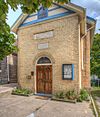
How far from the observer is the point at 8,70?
15742 mm

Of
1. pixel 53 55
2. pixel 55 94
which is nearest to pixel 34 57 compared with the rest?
pixel 53 55

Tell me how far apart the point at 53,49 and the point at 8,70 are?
7766 mm

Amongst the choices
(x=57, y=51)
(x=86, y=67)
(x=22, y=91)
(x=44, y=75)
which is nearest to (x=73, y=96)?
(x=44, y=75)

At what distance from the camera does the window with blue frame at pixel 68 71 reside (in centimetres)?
930

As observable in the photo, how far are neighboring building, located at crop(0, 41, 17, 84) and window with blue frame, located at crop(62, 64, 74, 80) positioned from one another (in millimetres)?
7924

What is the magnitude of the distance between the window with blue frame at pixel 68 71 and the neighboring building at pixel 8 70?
792cm

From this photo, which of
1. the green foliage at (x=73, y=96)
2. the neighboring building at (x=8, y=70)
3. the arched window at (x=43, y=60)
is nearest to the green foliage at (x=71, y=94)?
the green foliage at (x=73, y=96)

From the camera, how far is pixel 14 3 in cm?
283

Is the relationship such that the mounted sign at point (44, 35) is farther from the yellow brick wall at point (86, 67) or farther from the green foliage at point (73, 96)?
the green foliage at point (73, 96)

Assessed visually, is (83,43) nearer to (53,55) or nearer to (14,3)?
(53,55)

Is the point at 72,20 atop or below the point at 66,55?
atop

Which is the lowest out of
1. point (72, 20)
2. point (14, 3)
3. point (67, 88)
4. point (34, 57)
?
point (67, 88)

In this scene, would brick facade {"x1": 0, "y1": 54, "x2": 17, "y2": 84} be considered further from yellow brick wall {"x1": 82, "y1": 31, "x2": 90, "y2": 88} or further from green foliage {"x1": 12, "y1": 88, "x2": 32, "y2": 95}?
yellow brick wall {"x1": 82, "y1": 31, "x2": 90, "y2": 88}

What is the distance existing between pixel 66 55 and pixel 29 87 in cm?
400
